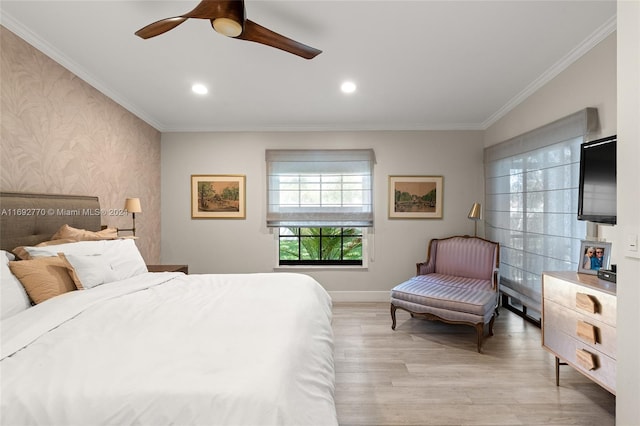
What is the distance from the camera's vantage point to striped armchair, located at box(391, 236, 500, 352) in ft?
9.78

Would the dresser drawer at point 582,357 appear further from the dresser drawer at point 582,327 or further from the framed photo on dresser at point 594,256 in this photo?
the framed photo on dresser at point 594,256

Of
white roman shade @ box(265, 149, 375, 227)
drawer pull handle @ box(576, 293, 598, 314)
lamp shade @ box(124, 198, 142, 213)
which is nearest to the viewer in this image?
drawer pull handle @ box(576, 293, 598, 314)

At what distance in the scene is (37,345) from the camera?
122 centimetres

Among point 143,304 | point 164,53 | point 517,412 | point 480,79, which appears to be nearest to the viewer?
point 143,304

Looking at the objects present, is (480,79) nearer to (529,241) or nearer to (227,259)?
(529,241)

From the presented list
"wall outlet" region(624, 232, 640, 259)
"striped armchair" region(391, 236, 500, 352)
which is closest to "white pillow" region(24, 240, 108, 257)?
"striped armchair" region(391, 236, 500, 352)

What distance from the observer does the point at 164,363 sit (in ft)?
3.60

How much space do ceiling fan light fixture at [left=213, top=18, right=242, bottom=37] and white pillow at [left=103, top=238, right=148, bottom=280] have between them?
179 centimetres

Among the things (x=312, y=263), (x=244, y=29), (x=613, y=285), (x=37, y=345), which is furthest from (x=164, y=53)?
(x=613, y=285)

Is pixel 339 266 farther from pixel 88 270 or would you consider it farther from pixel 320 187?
pixel 88 270

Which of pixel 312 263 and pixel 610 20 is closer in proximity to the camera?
pixel 610 20

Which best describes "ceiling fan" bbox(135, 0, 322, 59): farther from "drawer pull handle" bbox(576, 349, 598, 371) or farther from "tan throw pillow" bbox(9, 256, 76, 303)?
"drawer pull handle" bbox(576, 349, 598, 371)

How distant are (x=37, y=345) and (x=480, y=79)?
3.71 meters

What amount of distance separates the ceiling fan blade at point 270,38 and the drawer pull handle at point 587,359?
2588 mm
